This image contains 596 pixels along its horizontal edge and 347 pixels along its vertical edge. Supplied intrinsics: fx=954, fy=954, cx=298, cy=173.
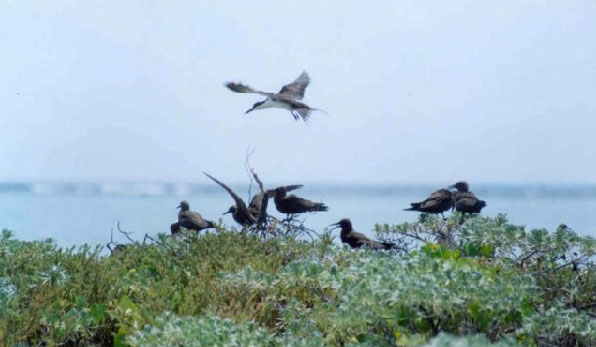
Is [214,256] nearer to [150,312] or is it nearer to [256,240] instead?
[256,240]

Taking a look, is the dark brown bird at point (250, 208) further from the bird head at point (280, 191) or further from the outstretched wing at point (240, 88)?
the outstretched wing at point (240, 88)

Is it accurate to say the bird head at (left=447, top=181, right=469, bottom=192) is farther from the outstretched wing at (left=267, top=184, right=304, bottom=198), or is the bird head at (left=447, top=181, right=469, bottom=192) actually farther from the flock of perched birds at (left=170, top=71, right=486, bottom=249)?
the outstretched wing at (left=267, top=184, right=304, bottom=198)

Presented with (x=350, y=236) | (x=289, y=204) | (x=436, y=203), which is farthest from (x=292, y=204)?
(x=436, y=203)

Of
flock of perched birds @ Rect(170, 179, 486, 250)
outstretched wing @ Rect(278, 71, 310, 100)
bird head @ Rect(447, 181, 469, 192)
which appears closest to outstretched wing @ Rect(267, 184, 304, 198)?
flock of perched birds @ Rect(170, 179, 486, 250)

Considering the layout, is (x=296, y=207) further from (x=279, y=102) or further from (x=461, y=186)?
(x=461, y=186)

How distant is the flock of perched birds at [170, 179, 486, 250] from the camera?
7.59m

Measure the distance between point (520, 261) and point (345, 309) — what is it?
2.23 m

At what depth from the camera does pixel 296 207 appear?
7969 millimetres

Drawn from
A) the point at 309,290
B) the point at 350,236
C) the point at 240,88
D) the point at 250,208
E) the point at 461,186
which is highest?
the point at 240,88

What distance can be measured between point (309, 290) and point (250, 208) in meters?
2.74

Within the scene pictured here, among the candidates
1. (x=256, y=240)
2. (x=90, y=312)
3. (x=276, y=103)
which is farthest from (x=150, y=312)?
(x=276, y=103)

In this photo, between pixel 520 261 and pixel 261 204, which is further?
pixel 261 204

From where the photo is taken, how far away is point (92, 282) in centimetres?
582

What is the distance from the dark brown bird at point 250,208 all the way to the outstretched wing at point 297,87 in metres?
0.84
